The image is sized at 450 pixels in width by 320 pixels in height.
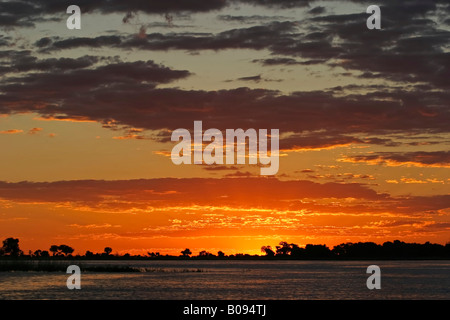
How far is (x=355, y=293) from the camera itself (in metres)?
78.0
